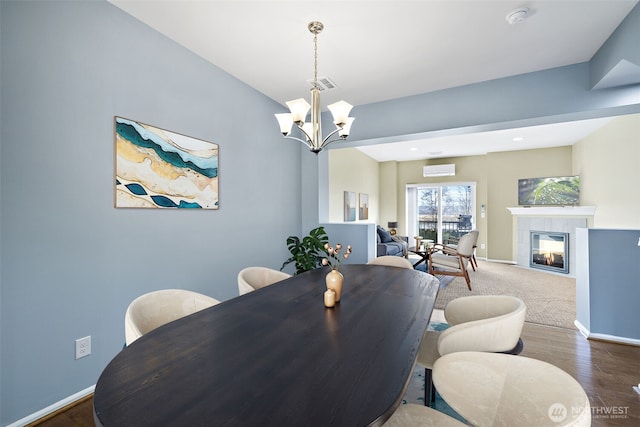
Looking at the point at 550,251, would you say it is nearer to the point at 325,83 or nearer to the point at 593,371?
the point at 593,371

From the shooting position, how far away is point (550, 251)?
5.98 metres

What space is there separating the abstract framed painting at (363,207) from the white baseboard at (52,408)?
18.5ft


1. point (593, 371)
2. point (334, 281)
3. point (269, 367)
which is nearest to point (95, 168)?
point (334, 281)

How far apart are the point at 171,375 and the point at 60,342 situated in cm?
155

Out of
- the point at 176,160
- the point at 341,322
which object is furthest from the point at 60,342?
the point at 341,322

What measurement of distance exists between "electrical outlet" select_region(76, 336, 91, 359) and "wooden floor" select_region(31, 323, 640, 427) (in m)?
0.30

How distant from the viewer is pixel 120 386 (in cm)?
78

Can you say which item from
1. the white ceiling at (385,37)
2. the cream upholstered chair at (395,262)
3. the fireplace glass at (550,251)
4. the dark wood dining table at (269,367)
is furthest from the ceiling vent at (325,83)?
the fireplace glass at (550,251)

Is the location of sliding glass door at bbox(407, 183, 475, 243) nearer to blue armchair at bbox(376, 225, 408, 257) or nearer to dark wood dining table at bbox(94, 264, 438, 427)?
blue armchair at bbox(376, 225, 408, 257)

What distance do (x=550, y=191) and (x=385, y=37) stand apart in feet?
19.7

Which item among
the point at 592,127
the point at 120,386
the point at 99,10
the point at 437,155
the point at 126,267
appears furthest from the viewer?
the point at 437,155

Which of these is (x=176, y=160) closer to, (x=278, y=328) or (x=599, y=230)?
(x=278, y=328)

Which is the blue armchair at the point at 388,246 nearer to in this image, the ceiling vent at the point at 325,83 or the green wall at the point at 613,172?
the green wall at the point at 613,172

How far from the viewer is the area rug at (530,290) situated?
337 cm
